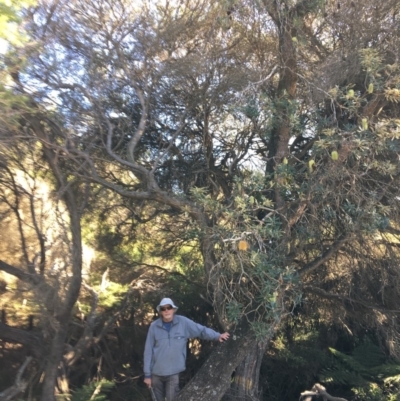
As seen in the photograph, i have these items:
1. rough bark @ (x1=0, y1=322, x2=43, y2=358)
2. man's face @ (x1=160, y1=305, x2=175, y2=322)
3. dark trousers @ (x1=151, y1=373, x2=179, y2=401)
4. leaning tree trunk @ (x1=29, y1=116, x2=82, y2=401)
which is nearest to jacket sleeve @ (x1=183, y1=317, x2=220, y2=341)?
man's face @ (x1=160, y1=305, x2=175, y2=322)

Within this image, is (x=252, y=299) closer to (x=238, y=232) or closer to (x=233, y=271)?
(x=233, y=271)

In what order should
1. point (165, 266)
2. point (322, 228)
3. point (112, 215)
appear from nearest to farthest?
point (322, 228) < point (112, 215) < point (165, 266)

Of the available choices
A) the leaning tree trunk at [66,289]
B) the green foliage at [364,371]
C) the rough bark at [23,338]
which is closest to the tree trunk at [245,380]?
the green foliage at [364,371]

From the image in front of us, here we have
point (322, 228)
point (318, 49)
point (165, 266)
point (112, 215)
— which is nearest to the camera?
point (322, 228)

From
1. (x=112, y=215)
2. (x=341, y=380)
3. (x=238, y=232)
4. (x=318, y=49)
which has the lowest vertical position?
(x=341, y=380)

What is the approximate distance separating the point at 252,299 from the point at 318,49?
3.96 metres

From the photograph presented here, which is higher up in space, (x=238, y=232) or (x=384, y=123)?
(x=384, y=123)

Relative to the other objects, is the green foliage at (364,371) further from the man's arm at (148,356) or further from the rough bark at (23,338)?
the rough bark at (23,338)

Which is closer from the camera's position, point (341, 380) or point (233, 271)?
point (233, 271)

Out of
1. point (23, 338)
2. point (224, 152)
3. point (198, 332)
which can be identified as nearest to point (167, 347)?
point (198, 332)

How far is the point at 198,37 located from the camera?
8227 millimetres

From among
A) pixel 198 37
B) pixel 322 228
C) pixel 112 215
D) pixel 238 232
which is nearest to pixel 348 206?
pixel 322 228

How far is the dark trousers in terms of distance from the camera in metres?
6.84

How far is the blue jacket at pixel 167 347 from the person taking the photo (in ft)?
21.9
